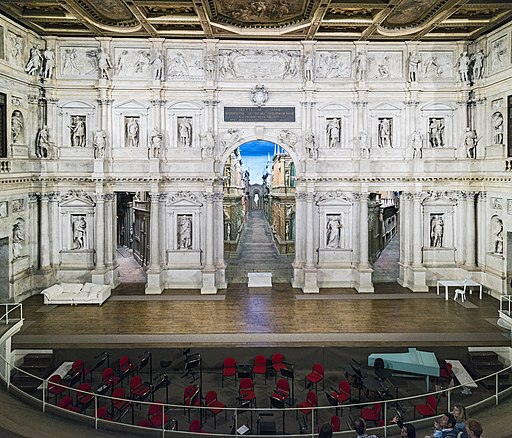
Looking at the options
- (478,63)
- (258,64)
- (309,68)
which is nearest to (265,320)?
(309,68)

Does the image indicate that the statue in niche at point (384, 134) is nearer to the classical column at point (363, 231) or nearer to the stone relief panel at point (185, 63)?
the classical column at point (363, 231)

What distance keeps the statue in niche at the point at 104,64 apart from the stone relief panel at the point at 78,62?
38 cm

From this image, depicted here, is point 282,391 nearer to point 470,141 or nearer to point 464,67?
point 470,141

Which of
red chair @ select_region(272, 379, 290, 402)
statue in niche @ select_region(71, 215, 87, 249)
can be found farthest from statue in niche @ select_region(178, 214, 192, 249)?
red chair @ select_region(272, 379, 290, 402)

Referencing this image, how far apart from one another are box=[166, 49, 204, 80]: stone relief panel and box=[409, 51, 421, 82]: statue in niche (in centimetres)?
961

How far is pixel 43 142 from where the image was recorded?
22469 millimetres

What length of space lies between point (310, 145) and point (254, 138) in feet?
8.69

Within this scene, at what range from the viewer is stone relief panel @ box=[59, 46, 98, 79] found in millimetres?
22953

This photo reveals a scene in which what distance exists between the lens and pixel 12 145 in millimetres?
20766

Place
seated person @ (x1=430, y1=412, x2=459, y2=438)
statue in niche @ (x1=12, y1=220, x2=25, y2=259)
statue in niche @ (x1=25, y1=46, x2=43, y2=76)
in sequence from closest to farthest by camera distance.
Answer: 1. seated person @ (x1=430, y1=412, x2=459, y2=438)
2. statue in niche @ (x1=12, y1=220, x2=25, y2=259)
3. statue in niche @ (x1=25, y1=46, x2=43, y2=76)

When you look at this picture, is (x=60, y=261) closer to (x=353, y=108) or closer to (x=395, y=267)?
(x=353, y=108)

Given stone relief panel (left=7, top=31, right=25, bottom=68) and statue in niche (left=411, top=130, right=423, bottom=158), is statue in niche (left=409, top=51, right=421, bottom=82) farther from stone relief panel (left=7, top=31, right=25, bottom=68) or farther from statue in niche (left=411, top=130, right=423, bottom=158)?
stone relief panel (left=7, top=31, right=25, bottom=68)

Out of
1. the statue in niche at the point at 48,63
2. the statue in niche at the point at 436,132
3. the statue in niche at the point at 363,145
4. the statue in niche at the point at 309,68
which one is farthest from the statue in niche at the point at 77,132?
the statue in niche at the point at 436,132

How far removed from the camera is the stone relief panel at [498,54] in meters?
20.9
